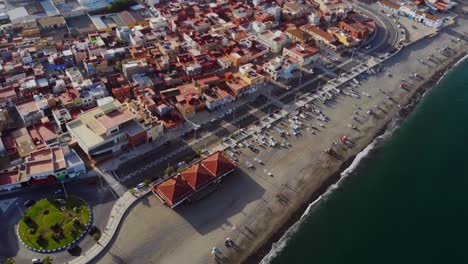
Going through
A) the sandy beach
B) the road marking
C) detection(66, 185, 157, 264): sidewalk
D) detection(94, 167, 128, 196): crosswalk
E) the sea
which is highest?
the road marking

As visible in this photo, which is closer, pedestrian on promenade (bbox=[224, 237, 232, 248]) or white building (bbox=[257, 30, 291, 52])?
pedestrian on promenade (bbox=[224, 237, 232, 248])

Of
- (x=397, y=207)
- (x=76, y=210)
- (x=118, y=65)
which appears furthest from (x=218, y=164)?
(x=118, y=65)

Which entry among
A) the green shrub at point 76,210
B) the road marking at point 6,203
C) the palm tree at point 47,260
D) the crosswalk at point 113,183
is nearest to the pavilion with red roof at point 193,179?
the crosswalk at point 113,183

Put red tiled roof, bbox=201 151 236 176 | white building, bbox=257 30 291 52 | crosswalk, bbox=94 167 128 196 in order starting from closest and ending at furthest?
crosswalk, bbox=94 167 128 196 → red tiled roof, bbox=201 151 236 176 → white building, bbox=257 30 291 52

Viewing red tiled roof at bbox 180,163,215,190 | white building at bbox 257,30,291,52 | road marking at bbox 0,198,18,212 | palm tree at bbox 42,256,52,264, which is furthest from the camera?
white building at bbox 257,30,291,52

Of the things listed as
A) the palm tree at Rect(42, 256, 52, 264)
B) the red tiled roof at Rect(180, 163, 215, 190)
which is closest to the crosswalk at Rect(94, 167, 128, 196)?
the red tiled roof at Rect(180, 163, 215, 190)

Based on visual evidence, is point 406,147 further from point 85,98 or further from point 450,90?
point 85,98

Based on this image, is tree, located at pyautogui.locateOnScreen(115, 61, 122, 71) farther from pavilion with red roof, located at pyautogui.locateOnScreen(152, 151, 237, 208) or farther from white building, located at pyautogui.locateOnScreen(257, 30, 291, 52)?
pavilion with red roof, located at pyautogui.locateOnScreen(152, 151, 237, 208)
